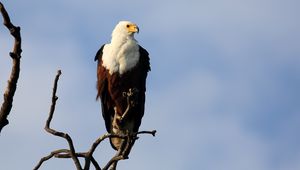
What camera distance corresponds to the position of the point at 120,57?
827 centimetres

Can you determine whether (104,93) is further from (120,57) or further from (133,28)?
(133,28)

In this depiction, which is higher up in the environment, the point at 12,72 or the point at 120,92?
the point at 120,92

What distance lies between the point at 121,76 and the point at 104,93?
1.45 feet

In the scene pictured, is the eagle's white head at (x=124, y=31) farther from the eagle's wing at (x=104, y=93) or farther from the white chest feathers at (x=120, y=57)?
the eagle's wing at (x=104, y=93)

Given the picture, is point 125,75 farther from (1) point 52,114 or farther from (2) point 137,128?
(1) point 52,114

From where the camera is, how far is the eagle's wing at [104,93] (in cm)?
838

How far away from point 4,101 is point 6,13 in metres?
0.37

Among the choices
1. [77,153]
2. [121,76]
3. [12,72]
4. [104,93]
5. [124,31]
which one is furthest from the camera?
[124,31]

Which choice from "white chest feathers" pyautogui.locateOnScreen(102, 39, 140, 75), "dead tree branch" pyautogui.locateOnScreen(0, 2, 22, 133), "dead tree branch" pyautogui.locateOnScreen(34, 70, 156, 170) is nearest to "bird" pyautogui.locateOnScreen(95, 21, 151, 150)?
"white chest feathers" pyautogui.locateOnScreen(102, 39, 140, 75)

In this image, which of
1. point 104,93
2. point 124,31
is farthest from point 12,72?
point 124,31

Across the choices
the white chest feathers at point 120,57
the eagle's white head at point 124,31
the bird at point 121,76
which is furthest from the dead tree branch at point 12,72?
the eagle's white head at point 124,31

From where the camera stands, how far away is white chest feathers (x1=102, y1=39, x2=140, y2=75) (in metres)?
8.23

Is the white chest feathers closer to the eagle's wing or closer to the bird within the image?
the bird

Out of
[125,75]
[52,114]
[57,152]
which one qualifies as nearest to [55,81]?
[52,114]
